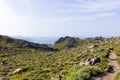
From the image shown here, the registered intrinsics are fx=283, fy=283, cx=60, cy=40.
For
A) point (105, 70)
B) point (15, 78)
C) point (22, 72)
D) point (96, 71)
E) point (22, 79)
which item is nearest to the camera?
point (96, 71)

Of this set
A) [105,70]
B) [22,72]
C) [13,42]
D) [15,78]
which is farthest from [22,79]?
[13,42]

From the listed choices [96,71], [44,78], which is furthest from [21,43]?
[96,71]

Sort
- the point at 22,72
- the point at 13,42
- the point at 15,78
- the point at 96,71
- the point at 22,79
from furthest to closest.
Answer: the point at 13,42, the point at 22,72, the point at 15,78, the point at 22,79, the point at 96,71

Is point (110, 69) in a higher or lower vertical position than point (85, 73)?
lower

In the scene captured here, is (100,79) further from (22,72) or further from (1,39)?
(1,39)

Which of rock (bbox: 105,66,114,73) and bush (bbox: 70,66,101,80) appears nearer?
bush (bbox: 70,66,101,80)

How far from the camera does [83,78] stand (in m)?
31.4

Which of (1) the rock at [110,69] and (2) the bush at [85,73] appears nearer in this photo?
(2) the bush at [85,73]

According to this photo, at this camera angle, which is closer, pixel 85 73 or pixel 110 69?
pixel 85 73

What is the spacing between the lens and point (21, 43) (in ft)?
626

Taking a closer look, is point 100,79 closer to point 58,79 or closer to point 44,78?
point 58,79

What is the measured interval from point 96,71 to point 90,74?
5.40 ft

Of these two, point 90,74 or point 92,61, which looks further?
point 92,61

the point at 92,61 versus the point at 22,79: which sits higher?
the point at 92,61
